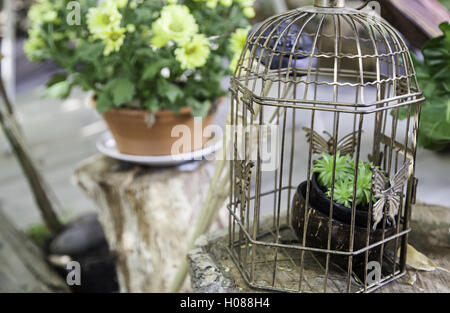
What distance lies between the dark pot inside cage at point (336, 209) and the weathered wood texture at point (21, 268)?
928 mm

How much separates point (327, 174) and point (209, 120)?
61 centimetres

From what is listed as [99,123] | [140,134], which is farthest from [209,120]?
[99,123]

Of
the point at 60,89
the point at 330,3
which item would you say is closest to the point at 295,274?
the point at 330,3

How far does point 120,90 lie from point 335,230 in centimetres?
71

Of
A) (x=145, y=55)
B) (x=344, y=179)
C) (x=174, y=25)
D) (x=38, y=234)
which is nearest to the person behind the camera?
(x=344, y=179)

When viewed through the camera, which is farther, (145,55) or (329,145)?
(145,55)

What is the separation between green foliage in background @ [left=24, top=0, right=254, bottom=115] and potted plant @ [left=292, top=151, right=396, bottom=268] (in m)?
0.48

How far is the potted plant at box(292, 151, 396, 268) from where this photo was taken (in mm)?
780

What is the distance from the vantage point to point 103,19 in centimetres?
113

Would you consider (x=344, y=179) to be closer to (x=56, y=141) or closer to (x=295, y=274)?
(x=295, y=274)

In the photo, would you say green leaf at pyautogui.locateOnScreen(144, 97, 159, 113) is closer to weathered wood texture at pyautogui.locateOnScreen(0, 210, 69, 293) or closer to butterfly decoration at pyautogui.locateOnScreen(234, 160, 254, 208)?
butterfly decoration at pyautogui.locateOnScreen(234, 160, 254, 208)

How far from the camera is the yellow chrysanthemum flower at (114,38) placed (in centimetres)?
110

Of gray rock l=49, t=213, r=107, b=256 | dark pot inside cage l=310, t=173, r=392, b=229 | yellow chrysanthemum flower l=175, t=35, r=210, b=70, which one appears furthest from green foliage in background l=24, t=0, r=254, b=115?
gray rock l=49, t=213, r=107, b=256
